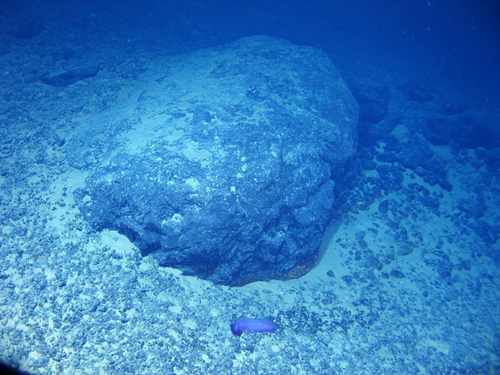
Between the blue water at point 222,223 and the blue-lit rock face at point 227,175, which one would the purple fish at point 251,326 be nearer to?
the blue water at point 222,223

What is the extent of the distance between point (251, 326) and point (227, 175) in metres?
2.77

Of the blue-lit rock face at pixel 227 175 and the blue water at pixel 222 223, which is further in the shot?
the blue-lit rock face at pixel 227 175

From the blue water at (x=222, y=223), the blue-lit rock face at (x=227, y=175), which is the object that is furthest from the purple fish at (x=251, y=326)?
the blue-lit rock face at (x=227, y=175)

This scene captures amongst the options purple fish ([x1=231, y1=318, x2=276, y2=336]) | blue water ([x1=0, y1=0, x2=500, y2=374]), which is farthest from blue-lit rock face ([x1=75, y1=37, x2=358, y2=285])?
purple fish ([x1=231, y1=318, x2=276, y2=336])

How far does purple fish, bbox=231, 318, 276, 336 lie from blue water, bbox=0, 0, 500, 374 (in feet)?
0.15

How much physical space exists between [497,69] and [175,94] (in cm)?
3448

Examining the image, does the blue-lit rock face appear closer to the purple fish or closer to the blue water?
the blue water

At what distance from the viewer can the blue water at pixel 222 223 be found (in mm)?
3977

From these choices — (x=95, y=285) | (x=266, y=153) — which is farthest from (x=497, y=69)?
(x=95, y=285)

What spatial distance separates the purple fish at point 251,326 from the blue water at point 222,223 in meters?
0.04

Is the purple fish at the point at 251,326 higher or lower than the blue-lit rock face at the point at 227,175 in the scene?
lower

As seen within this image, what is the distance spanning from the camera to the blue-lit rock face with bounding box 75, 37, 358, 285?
15.0 ft

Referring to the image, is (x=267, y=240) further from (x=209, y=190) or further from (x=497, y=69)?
(x=497, y=69)

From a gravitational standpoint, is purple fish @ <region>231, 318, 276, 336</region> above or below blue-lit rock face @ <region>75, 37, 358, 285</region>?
below
